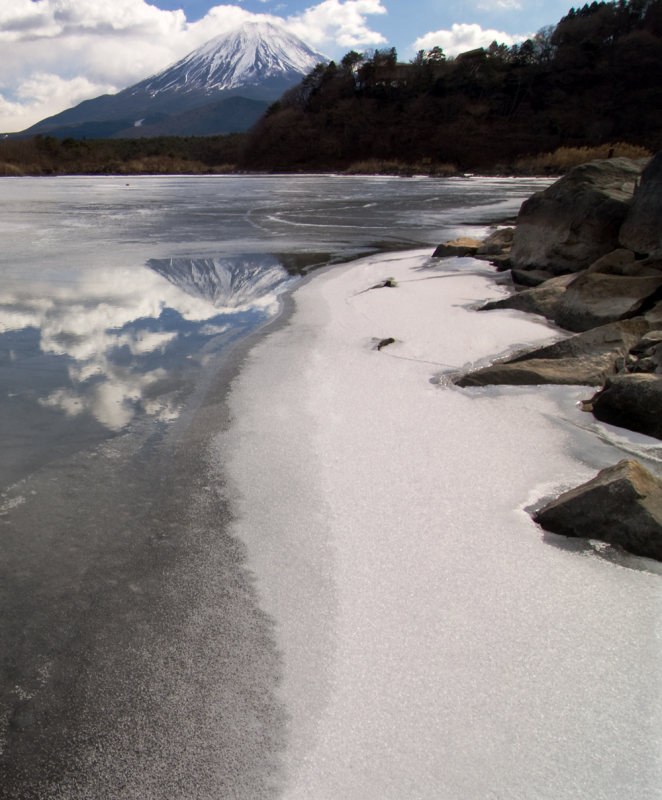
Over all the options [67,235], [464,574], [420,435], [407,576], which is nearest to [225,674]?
[407,576]

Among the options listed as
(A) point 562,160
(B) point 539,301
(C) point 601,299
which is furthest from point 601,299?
(A) point 562,160

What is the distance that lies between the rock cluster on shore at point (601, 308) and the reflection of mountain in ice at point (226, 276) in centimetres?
236

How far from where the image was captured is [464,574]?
5.88ft

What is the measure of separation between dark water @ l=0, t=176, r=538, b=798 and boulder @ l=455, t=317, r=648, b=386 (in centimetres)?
165

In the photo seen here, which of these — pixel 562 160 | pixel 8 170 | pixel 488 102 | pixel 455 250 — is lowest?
pixel 455 250

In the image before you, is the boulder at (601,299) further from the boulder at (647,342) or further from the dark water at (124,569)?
the dark water at (124,569)

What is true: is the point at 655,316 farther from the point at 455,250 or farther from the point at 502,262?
the point at 455,250

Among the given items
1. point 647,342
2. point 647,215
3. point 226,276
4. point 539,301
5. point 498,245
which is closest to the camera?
point 647,342

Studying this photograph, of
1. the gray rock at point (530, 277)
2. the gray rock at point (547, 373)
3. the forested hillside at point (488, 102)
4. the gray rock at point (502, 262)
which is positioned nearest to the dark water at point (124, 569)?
the gray rock at point (547, 373)

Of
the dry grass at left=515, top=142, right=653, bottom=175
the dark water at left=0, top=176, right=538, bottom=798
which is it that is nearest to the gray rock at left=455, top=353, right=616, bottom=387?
the dark water at left=0, top=176, right=538, bottom=798

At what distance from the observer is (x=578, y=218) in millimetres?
5707

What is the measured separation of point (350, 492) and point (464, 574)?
0.62 m

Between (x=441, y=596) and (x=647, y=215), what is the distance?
4713 millimetres

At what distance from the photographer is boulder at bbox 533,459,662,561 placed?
1845 millimetres
